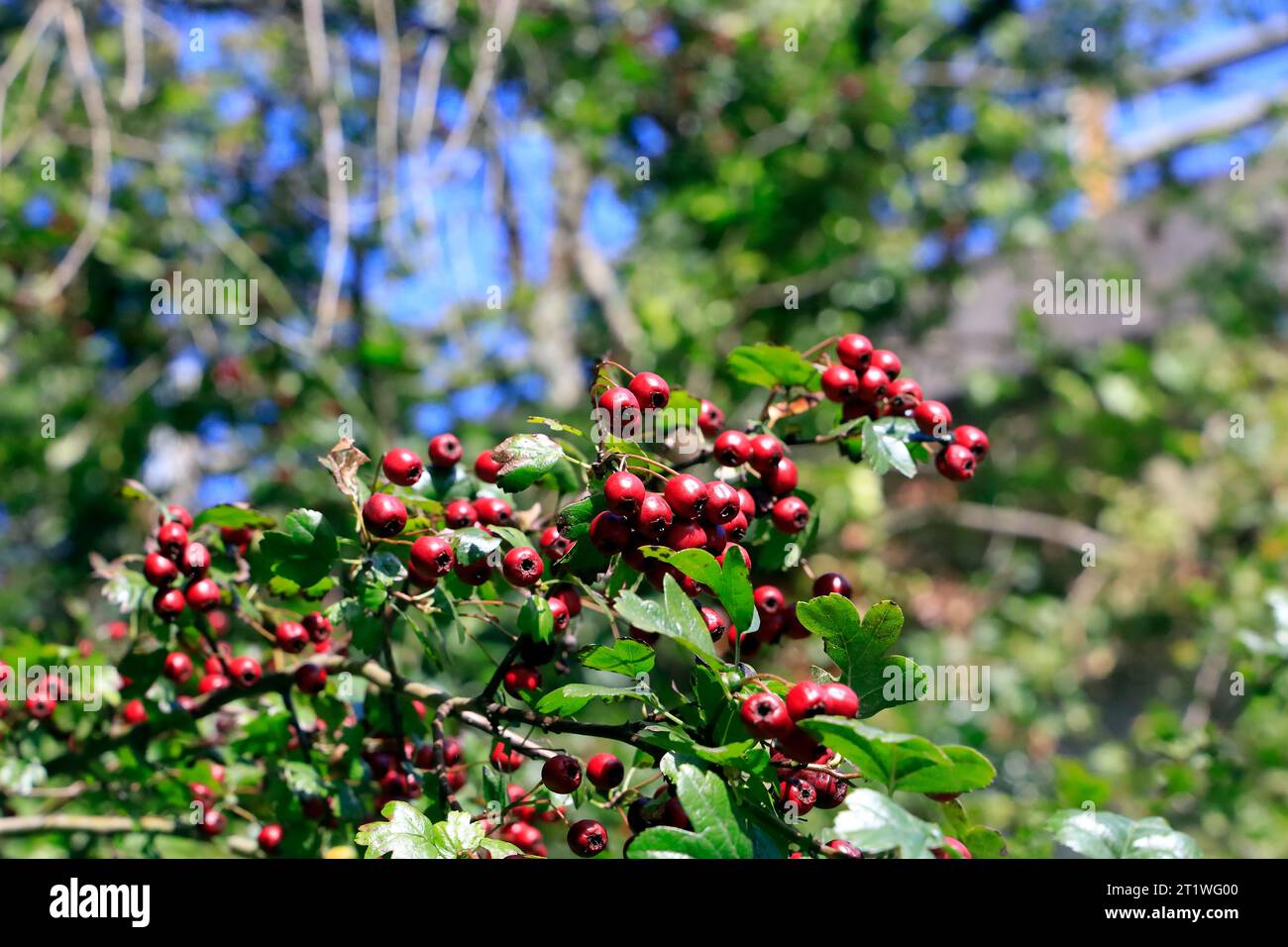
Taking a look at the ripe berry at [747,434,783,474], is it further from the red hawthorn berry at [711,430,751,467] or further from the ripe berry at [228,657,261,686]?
the ripe berry at [228,657,261,686]

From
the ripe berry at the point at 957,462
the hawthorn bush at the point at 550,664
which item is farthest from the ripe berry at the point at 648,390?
the ripe berry at the point at 957,462

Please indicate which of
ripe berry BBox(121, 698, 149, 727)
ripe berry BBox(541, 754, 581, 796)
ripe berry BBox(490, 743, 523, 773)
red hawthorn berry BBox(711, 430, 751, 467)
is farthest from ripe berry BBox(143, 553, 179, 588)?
red hawthorn berry BBox(711, 430, 751, 467)

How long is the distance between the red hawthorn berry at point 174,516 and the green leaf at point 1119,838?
1.04 metres

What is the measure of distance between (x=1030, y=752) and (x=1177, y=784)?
3026 millimetres

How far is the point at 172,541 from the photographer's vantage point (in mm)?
1266

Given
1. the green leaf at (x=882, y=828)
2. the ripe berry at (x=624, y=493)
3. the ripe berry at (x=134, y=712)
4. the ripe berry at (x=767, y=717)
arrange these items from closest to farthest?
the green leaf at (x=882, y=828) < the ripe berry at (x=767, y=717) < the ripe berry at (x=624, y=493) < the ripe berry at (x=134, y=712)

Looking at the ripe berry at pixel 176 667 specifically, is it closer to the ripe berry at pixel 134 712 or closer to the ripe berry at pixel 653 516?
the ripe berry at pixel 134 712

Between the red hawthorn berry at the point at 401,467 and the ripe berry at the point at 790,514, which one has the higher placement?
the red hawthorn berry at the point at 401,467

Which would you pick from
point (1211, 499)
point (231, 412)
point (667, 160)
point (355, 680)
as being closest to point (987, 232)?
point (667, 160)

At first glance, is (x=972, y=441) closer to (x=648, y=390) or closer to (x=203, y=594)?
(x=648, y=390)

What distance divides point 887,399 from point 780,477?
6.6 inches

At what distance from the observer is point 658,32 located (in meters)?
4.61

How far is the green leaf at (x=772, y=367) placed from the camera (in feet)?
4.07
